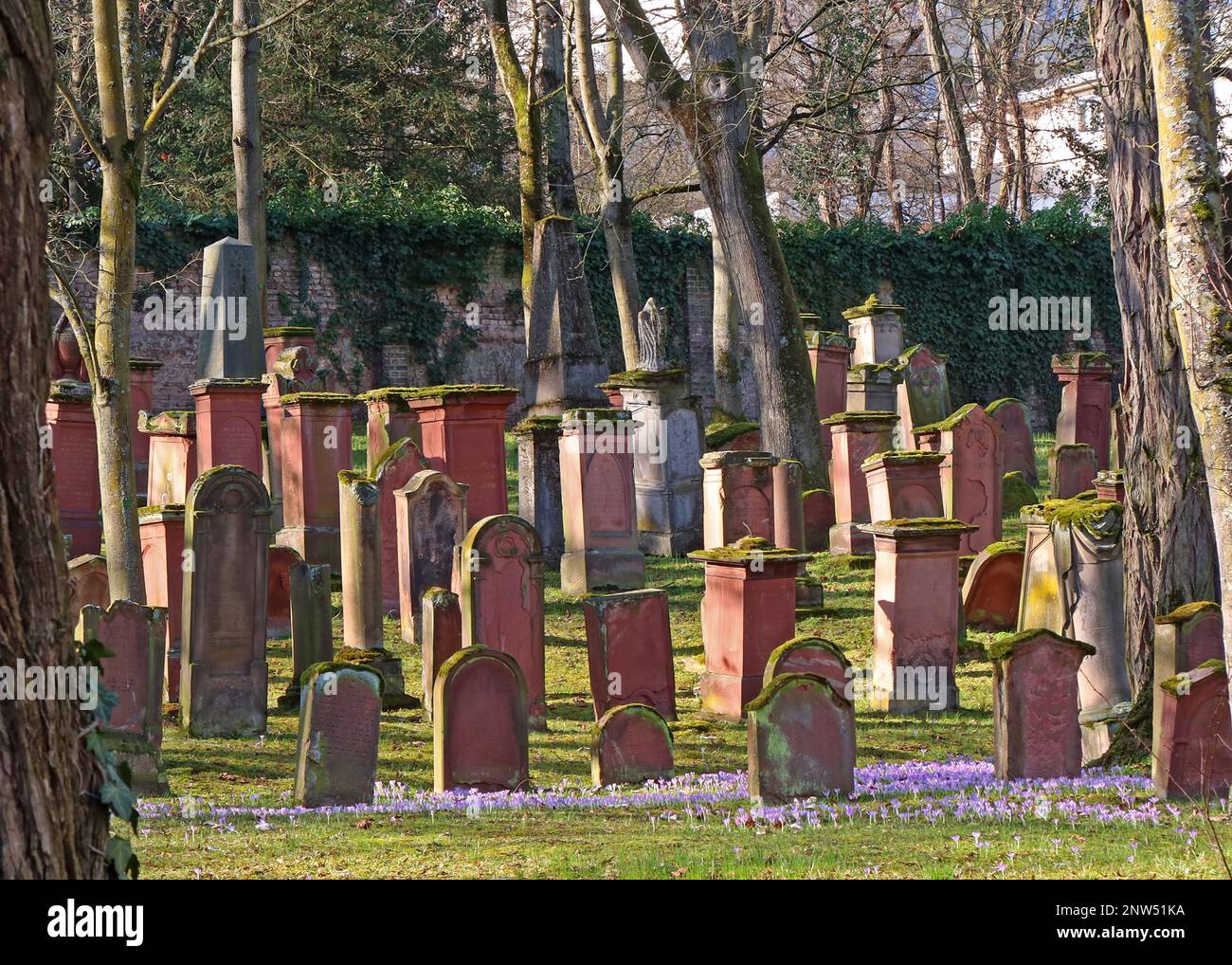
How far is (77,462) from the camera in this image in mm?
14891

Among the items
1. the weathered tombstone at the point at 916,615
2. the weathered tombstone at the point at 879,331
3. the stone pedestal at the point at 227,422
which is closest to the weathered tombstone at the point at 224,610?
the weathered tombstone at the point at 916,615

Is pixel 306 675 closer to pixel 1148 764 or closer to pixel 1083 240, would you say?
pixel 1148 764

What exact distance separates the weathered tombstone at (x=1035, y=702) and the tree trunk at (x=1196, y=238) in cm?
196

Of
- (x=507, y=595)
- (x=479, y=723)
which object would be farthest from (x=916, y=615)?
(x=479, y=723)

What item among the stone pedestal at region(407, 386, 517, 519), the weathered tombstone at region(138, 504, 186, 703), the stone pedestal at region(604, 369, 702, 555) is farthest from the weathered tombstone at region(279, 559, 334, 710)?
the stone pedestal at region(604, 369, 702, 555)

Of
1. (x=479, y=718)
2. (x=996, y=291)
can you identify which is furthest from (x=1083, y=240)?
(x=479, y=718)

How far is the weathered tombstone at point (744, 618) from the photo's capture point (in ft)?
34.2

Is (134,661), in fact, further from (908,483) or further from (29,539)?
(908,483)

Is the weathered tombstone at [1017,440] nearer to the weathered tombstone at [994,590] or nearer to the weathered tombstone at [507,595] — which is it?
the weathered tombstone at [994,590]

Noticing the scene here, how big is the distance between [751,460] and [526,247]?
18.1 ft

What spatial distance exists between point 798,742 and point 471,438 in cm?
737

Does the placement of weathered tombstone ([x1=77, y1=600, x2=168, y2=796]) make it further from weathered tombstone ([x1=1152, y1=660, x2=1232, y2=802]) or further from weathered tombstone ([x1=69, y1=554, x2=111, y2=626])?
weathered tombstone ([x1=1152, y1=660, x2=1232, y2=802])

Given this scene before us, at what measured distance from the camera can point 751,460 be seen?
1371 centimetres

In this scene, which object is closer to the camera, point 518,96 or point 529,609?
point 529,609
